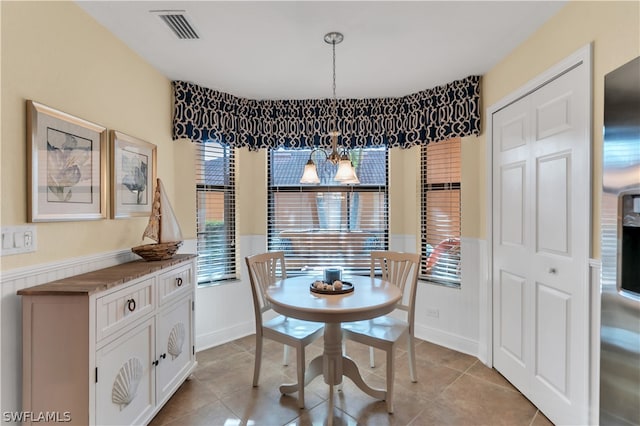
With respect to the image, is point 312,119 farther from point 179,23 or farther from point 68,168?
point 68,168

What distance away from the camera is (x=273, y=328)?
2.27 meters

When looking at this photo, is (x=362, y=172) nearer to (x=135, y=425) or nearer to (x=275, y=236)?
(x=275, y=236)

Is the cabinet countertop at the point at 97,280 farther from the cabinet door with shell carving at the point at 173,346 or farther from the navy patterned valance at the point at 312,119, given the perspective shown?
the navy patterned valance at the point at 312,119

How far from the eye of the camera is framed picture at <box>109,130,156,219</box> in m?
2.12

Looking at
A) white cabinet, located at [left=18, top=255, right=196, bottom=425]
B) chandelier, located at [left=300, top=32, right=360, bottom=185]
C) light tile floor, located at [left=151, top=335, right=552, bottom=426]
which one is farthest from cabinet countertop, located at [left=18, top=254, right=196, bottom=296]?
chandelier, located at [left=300, top=32, right=360, bottom=185]

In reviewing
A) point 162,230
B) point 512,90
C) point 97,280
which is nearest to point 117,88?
point 162,230

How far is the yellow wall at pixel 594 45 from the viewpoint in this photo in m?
1.50

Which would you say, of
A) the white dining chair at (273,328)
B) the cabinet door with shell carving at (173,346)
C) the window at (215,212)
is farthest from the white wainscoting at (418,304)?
the white dining chair at (273,328)

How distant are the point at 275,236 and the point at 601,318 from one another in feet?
8.89

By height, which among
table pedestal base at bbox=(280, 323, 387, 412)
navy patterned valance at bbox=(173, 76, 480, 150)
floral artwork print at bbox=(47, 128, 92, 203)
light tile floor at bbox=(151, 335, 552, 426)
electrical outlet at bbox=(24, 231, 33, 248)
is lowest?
light tile floor at bbox=(151, 335, 552, 426)

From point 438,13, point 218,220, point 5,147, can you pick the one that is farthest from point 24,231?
point 438,13

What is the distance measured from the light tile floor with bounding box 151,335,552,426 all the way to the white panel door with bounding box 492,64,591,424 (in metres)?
0.20

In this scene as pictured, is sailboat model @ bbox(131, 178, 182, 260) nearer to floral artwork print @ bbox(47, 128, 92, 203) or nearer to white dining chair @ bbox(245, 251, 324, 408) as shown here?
floral artwork print @ bbox(47, 128, 92, 203)

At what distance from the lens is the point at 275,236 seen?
3.50 m
